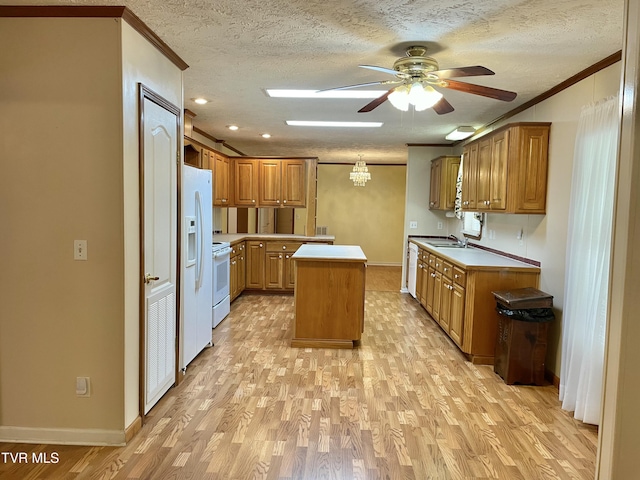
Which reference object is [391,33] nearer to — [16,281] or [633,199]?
[633,199]

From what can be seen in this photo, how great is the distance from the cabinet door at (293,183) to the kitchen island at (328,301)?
270 cm

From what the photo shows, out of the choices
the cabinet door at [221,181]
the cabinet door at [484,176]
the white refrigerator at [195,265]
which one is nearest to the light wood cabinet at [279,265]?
the cabinet door at [221,181]

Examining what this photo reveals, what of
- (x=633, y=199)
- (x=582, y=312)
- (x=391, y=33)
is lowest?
(x=582, y=312)

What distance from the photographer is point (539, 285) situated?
146 inches

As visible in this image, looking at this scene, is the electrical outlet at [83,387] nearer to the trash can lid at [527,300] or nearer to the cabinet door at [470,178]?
the trash can lid at [527,300]

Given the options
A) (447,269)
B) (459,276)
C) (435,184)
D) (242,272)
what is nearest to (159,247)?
(459,276)

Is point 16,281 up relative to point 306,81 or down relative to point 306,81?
down

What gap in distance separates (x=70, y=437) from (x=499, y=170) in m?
3.97

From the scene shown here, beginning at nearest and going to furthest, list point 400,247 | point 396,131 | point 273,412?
point 273,412 → point 396,131 → point 400,247

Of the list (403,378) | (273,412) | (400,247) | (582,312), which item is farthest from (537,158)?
(400,247)

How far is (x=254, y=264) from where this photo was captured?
6516 mm

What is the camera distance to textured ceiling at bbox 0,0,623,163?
2.19 meters

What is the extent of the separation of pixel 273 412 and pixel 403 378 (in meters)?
1.20

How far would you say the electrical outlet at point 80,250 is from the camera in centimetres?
233
